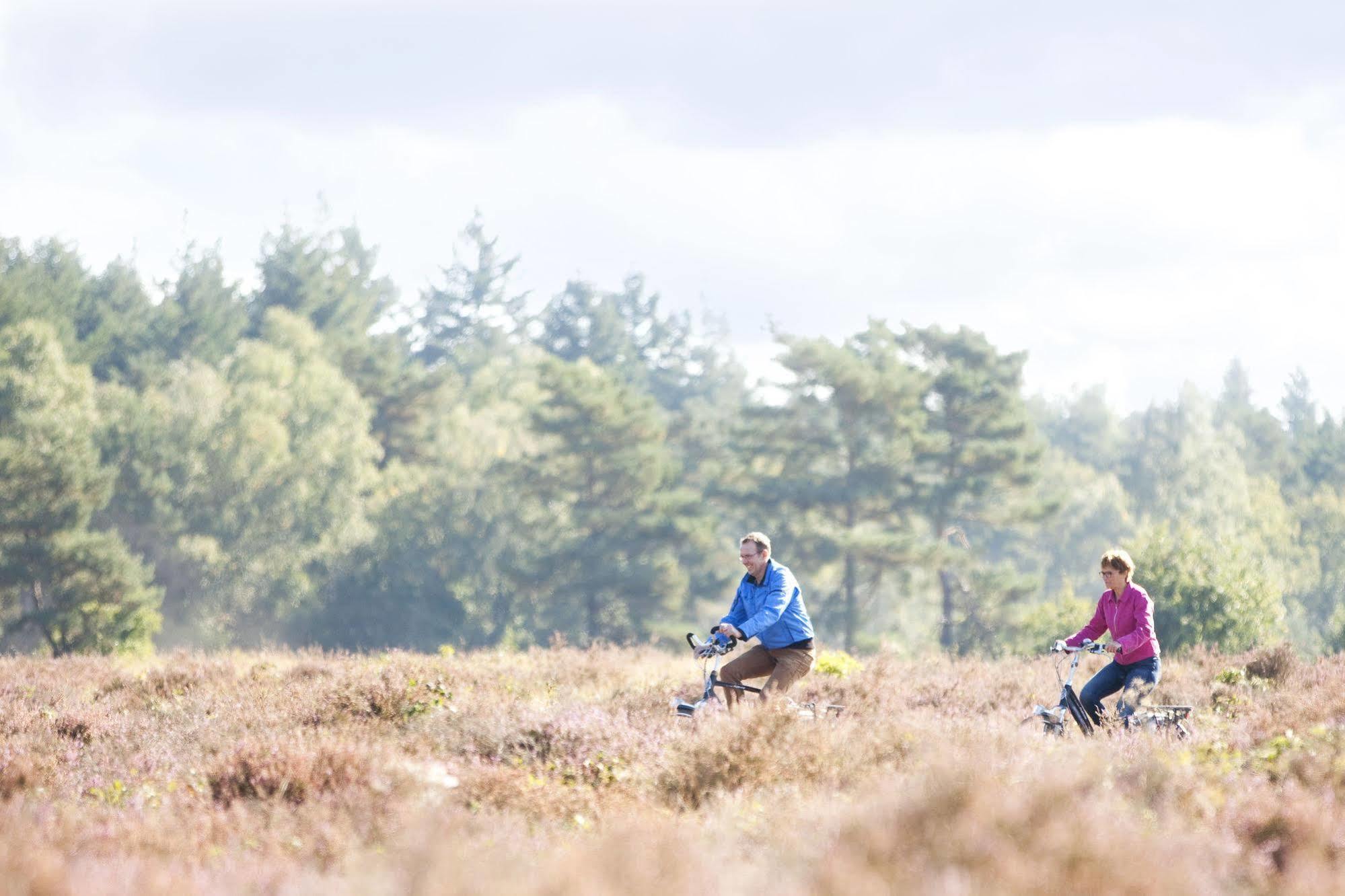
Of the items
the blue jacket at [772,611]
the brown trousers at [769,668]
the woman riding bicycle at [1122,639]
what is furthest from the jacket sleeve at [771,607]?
the woman riding bicycle at [1122,639]

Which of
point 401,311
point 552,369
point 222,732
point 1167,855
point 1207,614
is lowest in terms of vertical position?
point 1207,614

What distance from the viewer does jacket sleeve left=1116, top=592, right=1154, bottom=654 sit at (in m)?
9.62

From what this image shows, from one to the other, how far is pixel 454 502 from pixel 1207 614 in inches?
1427

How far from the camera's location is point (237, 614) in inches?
2154

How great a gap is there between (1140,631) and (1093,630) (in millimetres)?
345

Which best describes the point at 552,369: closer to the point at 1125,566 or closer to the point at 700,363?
the point at 700,363

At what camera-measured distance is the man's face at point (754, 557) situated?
971cm

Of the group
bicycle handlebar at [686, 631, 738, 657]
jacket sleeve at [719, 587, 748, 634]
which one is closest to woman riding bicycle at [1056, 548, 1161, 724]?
jacket sleeve at [719, 587, 748, 634]

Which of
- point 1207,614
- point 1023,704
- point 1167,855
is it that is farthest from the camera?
point 1207,614

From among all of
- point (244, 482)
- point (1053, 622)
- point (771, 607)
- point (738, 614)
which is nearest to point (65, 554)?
point (244, 482)

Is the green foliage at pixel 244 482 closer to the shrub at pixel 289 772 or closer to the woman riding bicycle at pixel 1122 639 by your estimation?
the shrub at pixel 289 772

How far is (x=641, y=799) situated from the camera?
23.1ft

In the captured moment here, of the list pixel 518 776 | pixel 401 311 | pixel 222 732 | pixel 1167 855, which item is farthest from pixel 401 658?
pixel 401 311

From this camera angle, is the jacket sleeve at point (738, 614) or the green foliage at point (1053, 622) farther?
the green foliage at point (1053, 622)
